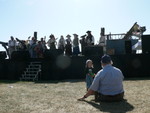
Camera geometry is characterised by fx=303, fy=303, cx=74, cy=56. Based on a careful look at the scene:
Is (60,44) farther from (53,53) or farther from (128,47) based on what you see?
(128,47)

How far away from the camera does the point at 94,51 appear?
15.9 metres

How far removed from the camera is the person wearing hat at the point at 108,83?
22.3ft

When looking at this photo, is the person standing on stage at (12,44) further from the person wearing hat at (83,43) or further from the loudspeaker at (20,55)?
the person wearing hat at (83,43)

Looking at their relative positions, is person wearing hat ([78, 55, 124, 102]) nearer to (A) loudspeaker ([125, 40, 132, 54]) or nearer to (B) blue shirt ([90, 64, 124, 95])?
(B) blue shirt ([90, 64, 124, 95])

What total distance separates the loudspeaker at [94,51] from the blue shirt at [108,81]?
895cm

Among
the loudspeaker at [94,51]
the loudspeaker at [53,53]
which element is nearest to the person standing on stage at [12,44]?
the loudspeaker at [53,53]

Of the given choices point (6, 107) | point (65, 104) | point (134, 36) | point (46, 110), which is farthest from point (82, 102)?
point (134, 36)

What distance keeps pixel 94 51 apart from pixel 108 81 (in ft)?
29.9

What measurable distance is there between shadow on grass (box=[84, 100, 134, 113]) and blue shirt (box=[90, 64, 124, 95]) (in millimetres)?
275

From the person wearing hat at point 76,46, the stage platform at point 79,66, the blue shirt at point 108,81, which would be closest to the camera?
the blue shirt at point 108,81

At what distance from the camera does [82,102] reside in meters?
7.15

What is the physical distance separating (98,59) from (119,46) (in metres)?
2.10

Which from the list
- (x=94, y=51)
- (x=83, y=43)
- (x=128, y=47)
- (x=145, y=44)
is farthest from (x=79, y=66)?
(x=145, y=44)

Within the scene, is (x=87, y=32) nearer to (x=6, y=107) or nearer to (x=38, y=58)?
(x=38, y=58)
